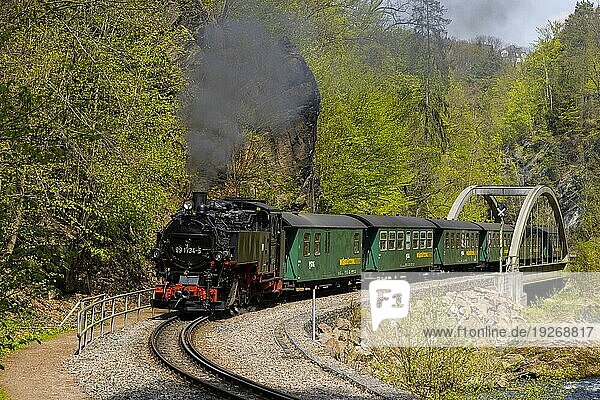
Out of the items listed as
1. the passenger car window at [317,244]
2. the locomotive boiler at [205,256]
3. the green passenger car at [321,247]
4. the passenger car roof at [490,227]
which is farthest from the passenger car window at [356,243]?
the passenger car roof at [490,227]

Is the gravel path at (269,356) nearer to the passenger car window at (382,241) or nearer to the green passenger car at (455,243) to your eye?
the passenger car window at (382,241)

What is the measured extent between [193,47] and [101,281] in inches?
316

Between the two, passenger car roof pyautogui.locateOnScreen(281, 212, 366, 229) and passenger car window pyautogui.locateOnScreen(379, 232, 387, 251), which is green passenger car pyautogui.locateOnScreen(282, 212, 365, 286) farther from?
passenger car window pyautogui.locateOnScreen(379, 232, 387, 251)

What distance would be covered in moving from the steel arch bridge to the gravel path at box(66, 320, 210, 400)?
20.1 metres

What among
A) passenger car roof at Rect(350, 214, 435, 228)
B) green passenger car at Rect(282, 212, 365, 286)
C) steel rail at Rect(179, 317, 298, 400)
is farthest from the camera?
passenger car roof at Rect(350, 214, 435, 228)

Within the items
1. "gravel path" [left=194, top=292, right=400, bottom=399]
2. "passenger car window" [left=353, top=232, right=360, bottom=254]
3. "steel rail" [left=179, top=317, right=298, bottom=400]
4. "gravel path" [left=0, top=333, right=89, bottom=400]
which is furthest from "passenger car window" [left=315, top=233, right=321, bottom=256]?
"gravel path" [left=0, top=333, right=89, bottom=400]

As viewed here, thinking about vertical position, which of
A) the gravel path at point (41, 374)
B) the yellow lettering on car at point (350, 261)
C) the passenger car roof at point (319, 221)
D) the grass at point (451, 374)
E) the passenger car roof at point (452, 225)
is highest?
the passenger car roof at point (452, 225)

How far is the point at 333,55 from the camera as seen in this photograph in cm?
3506

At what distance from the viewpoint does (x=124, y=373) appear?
469 inches

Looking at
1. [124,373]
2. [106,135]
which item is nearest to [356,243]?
[106,135]

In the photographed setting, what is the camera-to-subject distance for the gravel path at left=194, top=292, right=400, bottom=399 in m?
11.0

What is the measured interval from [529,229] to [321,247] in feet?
68.6

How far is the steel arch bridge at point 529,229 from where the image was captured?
3332cm

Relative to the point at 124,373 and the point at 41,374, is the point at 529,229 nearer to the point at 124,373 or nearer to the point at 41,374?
the point at 124,373
